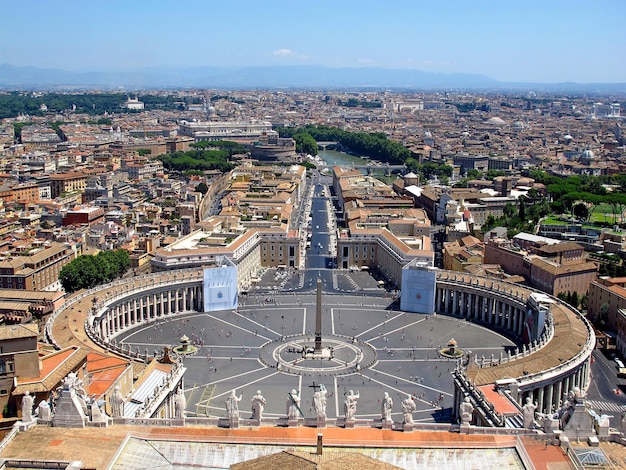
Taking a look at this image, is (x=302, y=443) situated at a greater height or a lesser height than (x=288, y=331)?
greater

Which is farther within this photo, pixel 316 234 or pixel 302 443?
pixel 316 234

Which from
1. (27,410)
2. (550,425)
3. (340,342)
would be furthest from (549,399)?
(27,410)

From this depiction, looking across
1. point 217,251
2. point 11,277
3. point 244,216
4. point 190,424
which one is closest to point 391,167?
point 244,216

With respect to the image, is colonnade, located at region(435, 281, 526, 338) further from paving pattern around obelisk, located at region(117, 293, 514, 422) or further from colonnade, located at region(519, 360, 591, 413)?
colonnade, located at region(519, 360, 591, 413)

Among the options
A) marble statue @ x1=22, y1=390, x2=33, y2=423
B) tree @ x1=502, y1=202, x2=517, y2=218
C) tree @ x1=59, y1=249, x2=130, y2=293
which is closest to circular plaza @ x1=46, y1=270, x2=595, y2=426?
tree @ x1=59, y1=249, x2=130, y2=293

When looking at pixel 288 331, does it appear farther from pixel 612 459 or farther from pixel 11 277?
pixel 612 459

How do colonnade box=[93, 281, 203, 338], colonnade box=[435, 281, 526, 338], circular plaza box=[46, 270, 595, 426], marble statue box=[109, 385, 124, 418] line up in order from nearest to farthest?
marble statue box=[109, 385, 124, 418] → circular plaza box=[46, 270, 595, 426] → colonnade box=[93, 281, 203, 338] → colonnade box=[435, 281, 526, 338]

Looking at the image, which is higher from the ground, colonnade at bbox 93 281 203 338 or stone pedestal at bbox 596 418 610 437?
stone pedestal at bbox 596 418 610 437
